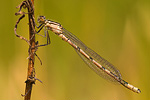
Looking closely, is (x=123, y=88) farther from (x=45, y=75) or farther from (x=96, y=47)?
(x=45, y=75)

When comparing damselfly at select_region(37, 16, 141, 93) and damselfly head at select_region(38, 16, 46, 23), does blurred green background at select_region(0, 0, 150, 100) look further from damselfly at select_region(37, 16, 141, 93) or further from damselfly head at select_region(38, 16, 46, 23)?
damselfly head at select_region(38, 16, 46, 23)

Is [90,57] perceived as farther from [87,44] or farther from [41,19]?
[41,19]

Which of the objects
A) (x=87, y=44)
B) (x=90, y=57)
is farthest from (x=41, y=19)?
(x=90, y=57)

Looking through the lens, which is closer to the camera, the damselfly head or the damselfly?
the damselfly head

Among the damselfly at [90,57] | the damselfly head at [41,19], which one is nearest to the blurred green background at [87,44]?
the damselfly at [90,57]

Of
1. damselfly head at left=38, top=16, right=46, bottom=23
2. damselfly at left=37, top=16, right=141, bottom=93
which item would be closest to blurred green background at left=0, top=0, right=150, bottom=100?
damselfly at left=37, top=16, right=141, bottom=93
